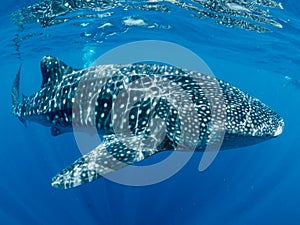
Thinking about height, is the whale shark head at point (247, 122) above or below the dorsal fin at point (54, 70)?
above

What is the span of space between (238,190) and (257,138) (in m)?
14.9

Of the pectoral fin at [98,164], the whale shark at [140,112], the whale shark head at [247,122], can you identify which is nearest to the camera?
the pectoral fin at [98,164]

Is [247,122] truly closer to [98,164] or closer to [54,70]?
[98,164]

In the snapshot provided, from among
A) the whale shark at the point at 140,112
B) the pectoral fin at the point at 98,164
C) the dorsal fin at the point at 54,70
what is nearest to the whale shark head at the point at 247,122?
the whale shark at the point at 140,112

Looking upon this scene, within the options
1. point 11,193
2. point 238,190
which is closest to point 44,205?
point 11,193

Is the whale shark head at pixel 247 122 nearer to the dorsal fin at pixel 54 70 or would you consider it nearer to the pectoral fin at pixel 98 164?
the pectoral fin at pixel 98 164

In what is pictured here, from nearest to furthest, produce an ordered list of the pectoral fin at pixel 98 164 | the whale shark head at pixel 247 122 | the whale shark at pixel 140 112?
1. the pectoral fin at pixel 98 164
2. the whale shark at pixel 140 112
3. the whale shark head at pixel 247 122

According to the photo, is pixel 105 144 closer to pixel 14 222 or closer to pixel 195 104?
pixel 195 104

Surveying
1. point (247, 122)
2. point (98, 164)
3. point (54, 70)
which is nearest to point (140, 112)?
point (98, 164)

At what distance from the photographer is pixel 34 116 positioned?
725cm

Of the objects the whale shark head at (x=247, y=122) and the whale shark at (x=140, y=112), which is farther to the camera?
the whale shark head at (x=247, y=122)

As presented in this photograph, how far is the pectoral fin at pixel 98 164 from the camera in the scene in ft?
13.5

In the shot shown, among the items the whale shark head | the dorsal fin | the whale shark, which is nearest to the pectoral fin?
the whale shark

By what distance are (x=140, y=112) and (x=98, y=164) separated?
1451mm
